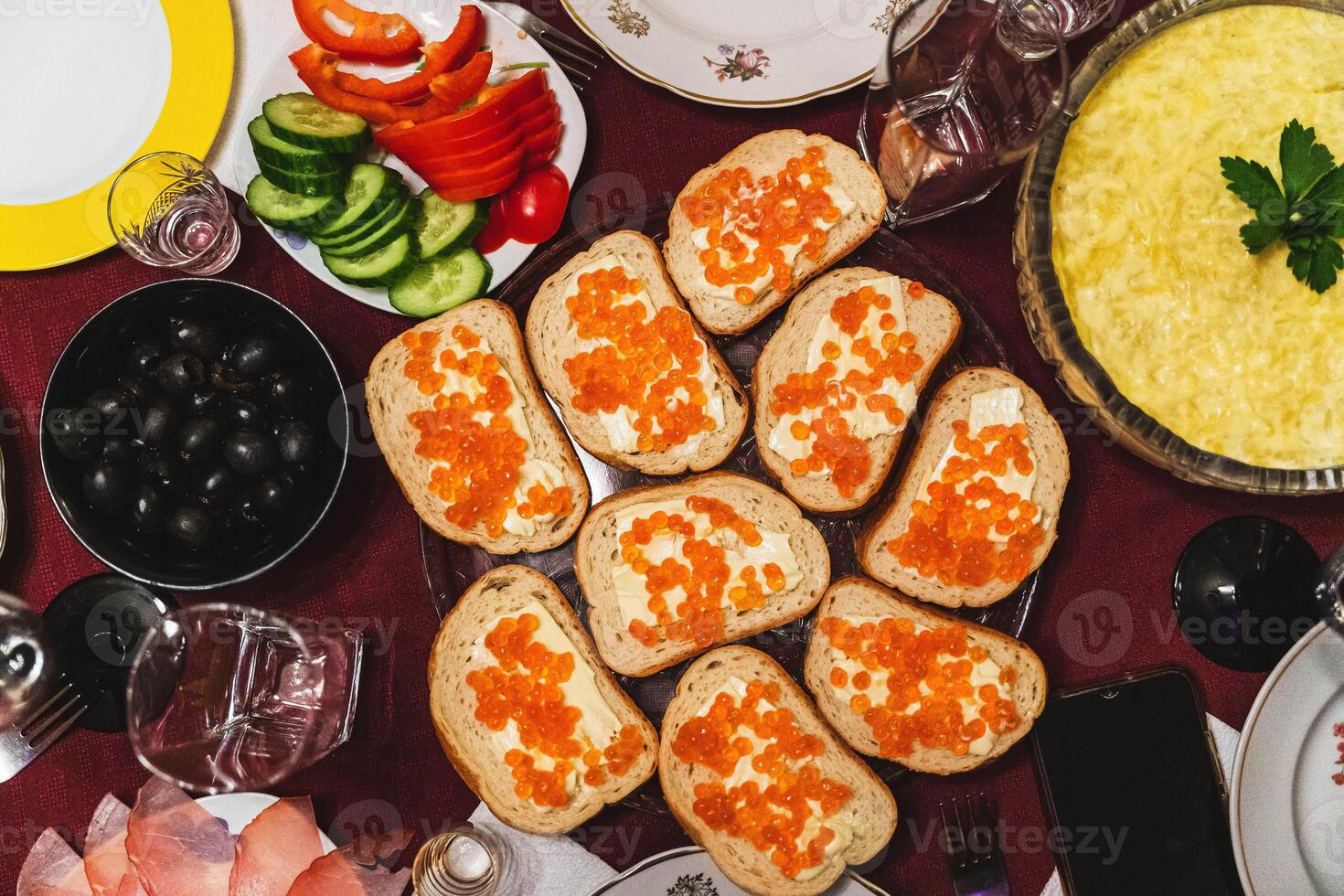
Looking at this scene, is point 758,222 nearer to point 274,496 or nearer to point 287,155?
point 287,155

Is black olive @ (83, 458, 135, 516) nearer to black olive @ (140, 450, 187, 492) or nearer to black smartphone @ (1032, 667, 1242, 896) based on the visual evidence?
black olive @ (140, 450, 187, 492)

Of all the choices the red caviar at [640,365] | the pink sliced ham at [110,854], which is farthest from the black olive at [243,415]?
the pink sliced ham at [110,854]

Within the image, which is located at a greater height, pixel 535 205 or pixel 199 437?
pixel 535 205

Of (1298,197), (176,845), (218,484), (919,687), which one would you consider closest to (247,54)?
(218,484)

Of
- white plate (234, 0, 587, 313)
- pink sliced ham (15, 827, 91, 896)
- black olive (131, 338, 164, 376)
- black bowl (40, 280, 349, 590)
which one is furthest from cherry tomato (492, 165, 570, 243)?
pink sliced ham (15, 827, 91, 896)

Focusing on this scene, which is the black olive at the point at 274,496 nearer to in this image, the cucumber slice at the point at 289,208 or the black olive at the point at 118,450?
the black olive at the point at 118,450

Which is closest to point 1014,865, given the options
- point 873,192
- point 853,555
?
point 853,555

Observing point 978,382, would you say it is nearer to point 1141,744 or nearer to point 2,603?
point 1141,744
